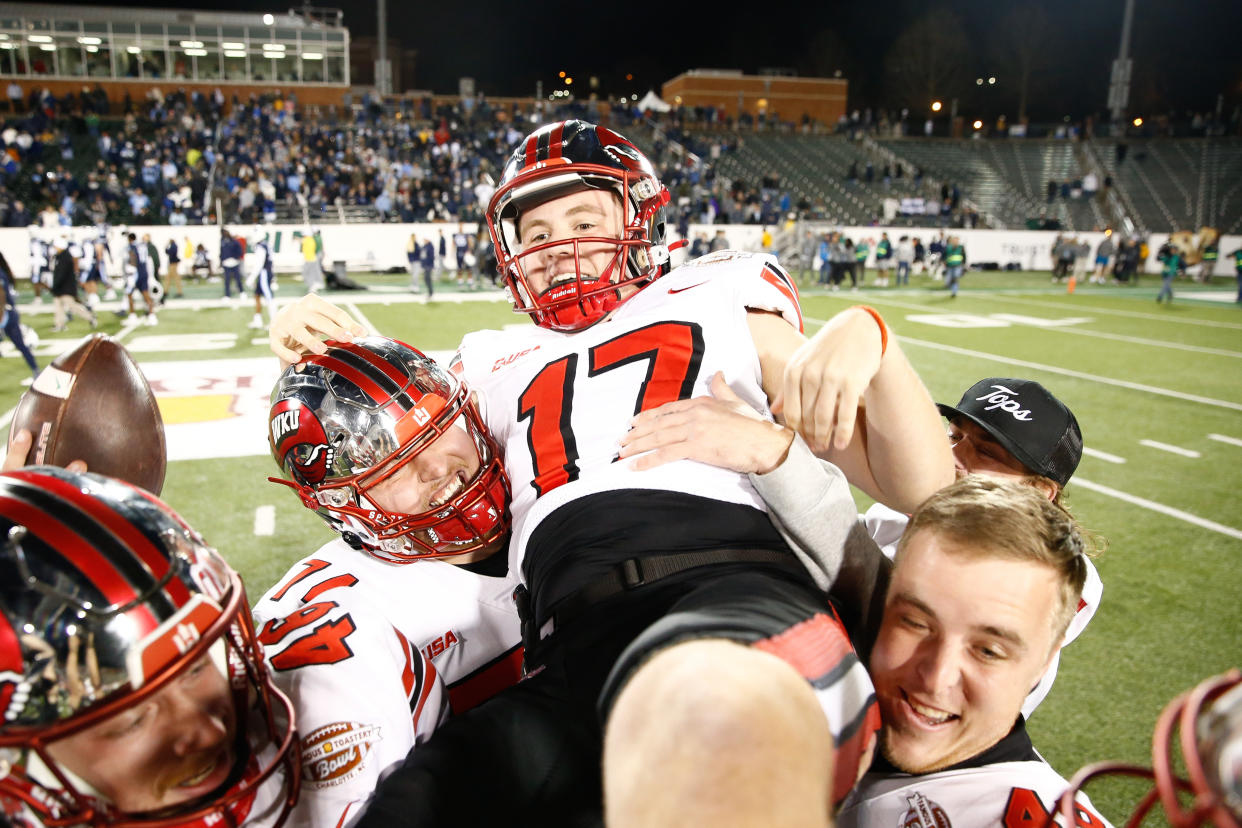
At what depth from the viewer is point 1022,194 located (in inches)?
1334

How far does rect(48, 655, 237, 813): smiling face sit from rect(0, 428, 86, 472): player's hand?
0.80 m

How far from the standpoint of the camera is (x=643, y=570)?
5.41 feet

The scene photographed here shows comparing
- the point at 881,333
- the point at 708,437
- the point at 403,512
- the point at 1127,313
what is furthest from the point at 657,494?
the point at 1127,313

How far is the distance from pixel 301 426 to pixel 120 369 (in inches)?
22.3

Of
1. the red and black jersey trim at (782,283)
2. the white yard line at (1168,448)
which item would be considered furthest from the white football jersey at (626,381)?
the white yard line at (1168,448)

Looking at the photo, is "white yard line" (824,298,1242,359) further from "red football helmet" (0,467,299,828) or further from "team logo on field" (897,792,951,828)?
"red football helmet" (0,467,299,828)

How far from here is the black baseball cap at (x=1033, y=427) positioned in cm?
251

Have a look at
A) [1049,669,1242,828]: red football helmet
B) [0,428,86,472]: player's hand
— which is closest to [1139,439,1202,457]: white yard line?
[1049,669,1242,828]: red football helmet

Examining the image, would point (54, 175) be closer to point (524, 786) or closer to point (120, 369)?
point (120, 369)

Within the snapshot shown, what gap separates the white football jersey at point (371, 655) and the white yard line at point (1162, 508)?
17.0 ft

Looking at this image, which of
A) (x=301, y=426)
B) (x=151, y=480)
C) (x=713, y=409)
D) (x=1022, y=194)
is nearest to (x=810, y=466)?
(x=713, y=409)

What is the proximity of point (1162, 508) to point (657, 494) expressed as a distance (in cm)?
541

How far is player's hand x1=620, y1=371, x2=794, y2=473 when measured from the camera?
5.61 ft

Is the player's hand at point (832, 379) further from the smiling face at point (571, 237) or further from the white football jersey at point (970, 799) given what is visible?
the smiling face at point (571, 237)
